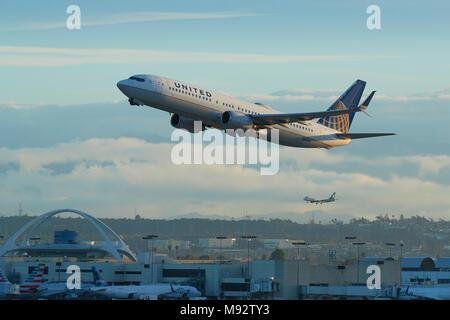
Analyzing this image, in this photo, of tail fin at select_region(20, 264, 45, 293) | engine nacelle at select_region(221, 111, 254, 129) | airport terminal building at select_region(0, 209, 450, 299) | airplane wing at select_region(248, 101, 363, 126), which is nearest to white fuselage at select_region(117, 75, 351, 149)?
engine nacelle at select_region(221, 111, 254, 129)

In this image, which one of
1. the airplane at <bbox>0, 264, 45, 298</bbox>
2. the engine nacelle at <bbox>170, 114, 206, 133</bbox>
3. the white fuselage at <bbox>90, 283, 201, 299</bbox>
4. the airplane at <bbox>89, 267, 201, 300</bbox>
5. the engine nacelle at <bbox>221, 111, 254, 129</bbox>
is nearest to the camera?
the engine nacelle at <bbox>221, 111, 254, 129</bbox>

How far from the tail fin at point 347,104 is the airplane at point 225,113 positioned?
1146 centimetres

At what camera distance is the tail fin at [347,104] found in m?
136

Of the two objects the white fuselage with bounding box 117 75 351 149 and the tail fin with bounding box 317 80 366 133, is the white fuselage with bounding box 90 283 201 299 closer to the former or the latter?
the white fuselage with bounding box 117 75 351 149

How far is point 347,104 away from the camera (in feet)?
473

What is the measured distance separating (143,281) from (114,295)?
29312mm

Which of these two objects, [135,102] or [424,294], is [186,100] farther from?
[424,294]

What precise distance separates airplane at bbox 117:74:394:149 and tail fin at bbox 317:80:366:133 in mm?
11459

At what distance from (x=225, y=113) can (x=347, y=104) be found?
48.4m

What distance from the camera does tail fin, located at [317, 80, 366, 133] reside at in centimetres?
13550

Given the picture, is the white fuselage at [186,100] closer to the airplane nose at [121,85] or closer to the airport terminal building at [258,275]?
the airplane nose at [121,85]

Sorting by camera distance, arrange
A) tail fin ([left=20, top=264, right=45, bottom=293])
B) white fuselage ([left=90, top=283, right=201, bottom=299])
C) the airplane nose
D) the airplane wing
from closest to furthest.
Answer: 1. the airplane nose
2. the airplane wing
3. white fuselage ([left=90, top=283, right=201, bottom=299])
4. tail fin ([left=20, top=264, right=45, bottom=293])

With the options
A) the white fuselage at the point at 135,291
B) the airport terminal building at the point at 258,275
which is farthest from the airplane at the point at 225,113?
the white fuselage at the point at 135,291

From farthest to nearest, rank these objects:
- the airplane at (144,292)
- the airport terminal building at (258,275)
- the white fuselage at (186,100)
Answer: the airport terminal building at (258,275)
the airplane at (144,292)
the white fuselage at (186,100)
